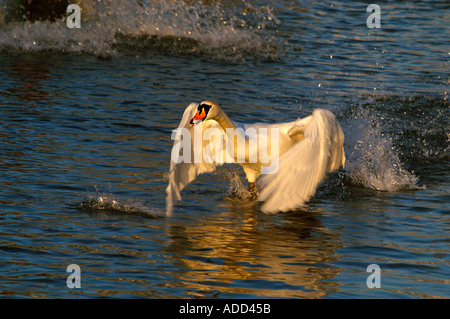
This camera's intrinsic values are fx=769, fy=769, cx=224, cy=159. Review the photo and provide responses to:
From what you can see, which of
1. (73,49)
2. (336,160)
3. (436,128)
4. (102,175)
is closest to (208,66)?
(73,49)

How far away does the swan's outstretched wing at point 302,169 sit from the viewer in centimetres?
628

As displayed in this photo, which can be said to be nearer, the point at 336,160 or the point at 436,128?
the point at 336,160

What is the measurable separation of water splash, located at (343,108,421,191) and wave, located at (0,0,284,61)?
5160 millimetres

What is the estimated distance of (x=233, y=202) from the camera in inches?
336

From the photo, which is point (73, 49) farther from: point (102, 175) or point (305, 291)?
point (305, 291)

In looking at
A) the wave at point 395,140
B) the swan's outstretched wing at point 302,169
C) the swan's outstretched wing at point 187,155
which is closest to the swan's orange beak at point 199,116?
the swan's outstretched wing at point 187,155

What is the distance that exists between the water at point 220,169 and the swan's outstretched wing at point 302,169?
2.08 ft

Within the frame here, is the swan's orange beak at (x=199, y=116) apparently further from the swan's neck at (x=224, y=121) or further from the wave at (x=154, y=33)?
the wave at (x=154, y=33)

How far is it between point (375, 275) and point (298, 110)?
6202 millimetres

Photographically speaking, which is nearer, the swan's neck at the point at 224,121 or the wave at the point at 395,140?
the swan's neck at the point at 224,121

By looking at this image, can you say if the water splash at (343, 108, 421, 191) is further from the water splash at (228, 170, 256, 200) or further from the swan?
the water splash at (228, 170, 256, 200)

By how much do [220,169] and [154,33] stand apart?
316 inches

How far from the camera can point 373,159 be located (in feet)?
32.0

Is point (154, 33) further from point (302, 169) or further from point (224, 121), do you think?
point (302, 169)
